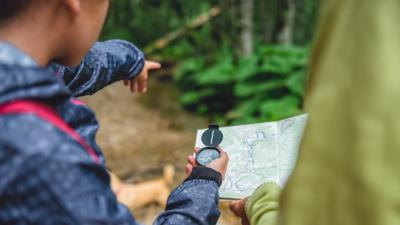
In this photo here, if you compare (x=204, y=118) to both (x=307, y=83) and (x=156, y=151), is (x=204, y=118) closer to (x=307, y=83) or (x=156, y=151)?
(x=156, y=151)

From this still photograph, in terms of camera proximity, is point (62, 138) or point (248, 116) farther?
point (248, 116)

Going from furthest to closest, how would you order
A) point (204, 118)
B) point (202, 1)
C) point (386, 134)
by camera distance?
point (202, 1) < point (204, 118) < point (386, 134)

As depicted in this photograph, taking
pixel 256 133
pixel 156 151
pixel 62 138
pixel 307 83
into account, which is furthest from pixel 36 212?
pixel 156 151

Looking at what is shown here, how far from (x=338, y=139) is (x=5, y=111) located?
531 millimetres

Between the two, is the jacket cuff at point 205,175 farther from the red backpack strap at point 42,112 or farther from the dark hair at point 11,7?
the dark hair at point 11,7

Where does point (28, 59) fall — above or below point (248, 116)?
above

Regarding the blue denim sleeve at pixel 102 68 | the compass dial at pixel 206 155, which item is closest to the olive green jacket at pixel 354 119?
the compass dial at pixel 206 155

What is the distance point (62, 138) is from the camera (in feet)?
3.11

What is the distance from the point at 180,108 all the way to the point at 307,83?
271 inches

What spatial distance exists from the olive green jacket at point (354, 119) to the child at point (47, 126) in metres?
0.37

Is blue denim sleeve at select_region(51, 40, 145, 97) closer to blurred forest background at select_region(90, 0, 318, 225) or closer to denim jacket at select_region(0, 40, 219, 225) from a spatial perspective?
denim jacket at select_region(0, 40, 219, 225)

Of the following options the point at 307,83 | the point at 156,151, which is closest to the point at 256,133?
the point at 307,83

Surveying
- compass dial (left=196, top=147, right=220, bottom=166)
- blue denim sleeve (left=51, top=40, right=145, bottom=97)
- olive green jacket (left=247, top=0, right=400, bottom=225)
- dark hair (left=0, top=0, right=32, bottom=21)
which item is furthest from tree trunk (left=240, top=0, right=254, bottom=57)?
olive green jacket (left=247, top=0, right=400, bottom=225)

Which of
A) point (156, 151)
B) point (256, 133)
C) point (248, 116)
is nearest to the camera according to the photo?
point (256, 133)
